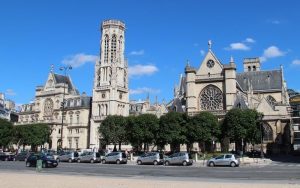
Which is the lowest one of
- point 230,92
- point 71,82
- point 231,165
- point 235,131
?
point 231,165

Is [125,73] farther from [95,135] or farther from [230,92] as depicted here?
[230,92]

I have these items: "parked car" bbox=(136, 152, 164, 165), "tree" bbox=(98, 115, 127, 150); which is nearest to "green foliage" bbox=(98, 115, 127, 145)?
"tree" bbox=(98, 115, 127, 150)

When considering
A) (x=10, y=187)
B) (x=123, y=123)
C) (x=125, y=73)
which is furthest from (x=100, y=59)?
(x=10, y=187)

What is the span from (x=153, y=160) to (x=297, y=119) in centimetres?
7283

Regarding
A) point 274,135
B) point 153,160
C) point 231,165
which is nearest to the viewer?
point 231,165

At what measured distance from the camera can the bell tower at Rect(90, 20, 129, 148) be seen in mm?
99938

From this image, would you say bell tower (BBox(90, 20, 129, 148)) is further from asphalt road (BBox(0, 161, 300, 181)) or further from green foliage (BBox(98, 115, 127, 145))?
asphalt road (BBox(0, 161, 300, 181))

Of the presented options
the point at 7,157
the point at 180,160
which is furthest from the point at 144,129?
the point at 180,160

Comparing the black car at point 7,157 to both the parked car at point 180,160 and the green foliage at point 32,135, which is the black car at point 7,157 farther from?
the green foliage at point 32,135

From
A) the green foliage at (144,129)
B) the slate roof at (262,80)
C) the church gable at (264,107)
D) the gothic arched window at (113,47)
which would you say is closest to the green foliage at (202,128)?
the green foliage at (144,129)

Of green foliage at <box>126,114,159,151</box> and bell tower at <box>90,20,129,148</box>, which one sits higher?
bell tower at <box>90,20,129,148</box>

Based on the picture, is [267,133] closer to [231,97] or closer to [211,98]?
[231,97]

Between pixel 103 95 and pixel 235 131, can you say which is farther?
pixel 103 95

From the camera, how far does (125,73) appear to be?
4156 inches
